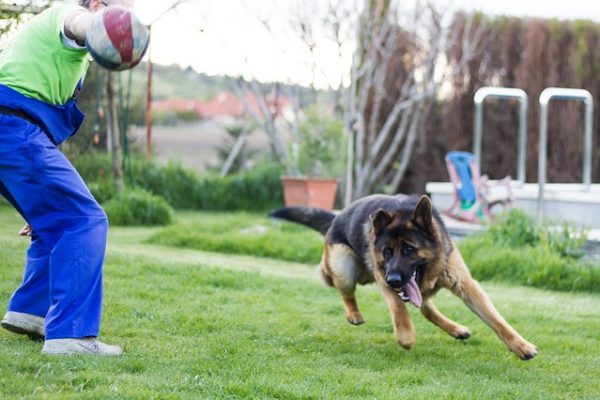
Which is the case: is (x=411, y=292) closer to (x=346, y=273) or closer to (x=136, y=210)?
(x=346, y=273)

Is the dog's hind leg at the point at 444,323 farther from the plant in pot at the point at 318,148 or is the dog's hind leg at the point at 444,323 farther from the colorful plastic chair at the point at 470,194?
the plant in pot at the point at 318,148

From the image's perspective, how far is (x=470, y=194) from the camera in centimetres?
1044

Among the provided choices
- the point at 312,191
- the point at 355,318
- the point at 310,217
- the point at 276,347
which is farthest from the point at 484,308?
the point at 312,191

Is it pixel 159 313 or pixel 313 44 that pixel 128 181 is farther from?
pixel 159 313

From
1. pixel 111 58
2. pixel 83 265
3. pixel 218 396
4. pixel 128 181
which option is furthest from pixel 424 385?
pixel 128 181

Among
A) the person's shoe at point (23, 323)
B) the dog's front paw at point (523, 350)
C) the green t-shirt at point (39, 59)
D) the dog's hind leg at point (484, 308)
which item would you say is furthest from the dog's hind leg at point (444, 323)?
the green t-shirt at point (39, 59)

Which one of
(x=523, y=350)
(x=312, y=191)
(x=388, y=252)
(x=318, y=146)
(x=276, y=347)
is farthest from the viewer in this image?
(x=318, y=146)

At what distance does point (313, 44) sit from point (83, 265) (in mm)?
9664

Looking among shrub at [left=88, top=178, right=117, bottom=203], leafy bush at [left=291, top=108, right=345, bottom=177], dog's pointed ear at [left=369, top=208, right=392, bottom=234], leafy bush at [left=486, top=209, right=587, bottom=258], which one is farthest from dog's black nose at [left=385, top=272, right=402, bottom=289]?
leafy bush at [left=291, top=108, right=345, bottom=177]

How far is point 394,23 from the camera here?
45.0 ft

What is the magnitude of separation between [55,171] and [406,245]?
75.9 inches

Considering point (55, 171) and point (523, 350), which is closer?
point (55, 171)

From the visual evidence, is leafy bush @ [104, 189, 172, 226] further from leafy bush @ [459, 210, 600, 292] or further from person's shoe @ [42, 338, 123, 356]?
person's shoe @ [42, 338, 123, 356]

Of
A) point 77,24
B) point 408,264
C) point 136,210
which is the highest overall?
point 77,24
